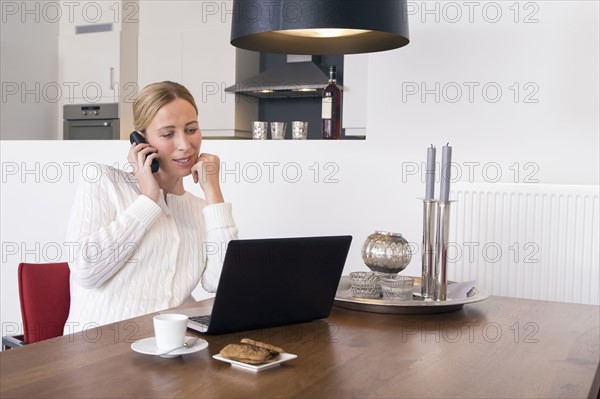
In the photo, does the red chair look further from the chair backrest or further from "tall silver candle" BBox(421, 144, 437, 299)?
"tall silver candle" BBox(421, 144, 437, 299)

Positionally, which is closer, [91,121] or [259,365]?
[259,365]

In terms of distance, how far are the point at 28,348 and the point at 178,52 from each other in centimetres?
477

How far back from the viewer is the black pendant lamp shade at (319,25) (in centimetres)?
159

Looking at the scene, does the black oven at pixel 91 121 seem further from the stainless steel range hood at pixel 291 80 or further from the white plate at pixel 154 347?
the white plate at pixel 154 347

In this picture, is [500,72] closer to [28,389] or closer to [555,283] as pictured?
[555,283]

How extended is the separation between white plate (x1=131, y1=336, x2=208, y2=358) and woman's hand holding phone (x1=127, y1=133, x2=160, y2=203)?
0.77 metres

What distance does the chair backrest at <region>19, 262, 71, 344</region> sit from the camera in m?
1.77

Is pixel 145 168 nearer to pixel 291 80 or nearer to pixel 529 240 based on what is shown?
pixel 529 240

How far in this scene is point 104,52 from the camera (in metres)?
5.83

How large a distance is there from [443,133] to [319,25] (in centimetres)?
132

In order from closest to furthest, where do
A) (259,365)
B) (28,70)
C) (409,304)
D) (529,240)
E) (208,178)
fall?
(259,365) → (409,304) → (208,178) → (529,240) → (28,70)

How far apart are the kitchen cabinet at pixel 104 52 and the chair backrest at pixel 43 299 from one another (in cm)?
406

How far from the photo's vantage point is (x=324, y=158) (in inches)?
115

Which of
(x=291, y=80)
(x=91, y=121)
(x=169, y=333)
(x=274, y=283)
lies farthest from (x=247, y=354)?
(x=91, y=121)
